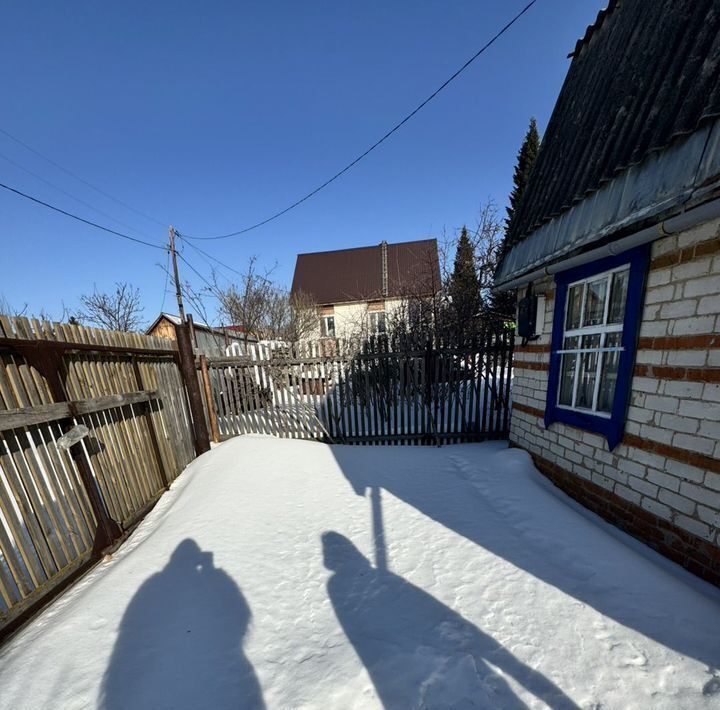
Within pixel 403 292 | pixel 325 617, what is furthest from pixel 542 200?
pixel 403 292

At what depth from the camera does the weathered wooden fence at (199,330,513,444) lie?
5.52 m

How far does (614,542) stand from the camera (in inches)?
95.2

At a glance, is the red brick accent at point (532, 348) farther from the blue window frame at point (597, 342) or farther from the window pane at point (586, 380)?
the window pane at point (586, 380)

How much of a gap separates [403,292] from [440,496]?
818cm

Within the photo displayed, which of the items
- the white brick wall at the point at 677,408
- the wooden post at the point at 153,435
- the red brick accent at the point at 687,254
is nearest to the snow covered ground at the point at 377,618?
the white brick wall at the point at 677,408

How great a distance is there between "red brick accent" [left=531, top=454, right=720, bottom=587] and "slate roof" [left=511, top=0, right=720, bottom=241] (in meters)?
2.79

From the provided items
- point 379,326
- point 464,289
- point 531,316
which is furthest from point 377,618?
point 464,289

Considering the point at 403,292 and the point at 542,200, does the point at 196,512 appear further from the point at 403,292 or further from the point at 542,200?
the point at 403,292

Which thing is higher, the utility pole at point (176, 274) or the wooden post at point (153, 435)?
the utility pole at point (176, 274)

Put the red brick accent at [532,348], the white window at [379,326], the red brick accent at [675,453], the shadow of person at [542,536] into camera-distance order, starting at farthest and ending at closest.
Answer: the white window at [379,326] → the red brick accent at [532,348] → the red brick accent at [675,453] → the shadow of person at [542,536]

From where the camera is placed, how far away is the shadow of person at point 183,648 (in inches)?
59.2

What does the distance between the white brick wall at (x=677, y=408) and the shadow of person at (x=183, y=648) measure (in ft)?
9.69

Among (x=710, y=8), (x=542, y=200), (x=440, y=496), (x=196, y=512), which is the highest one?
(x=710, y=8)

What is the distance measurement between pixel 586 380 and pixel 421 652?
2.89m
